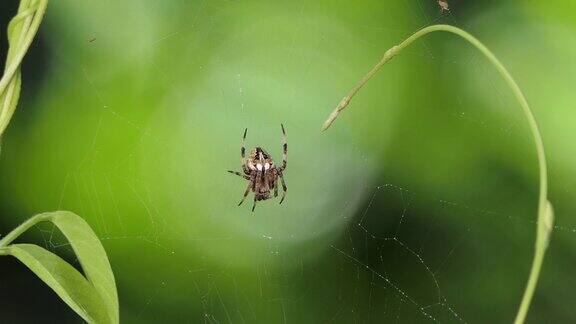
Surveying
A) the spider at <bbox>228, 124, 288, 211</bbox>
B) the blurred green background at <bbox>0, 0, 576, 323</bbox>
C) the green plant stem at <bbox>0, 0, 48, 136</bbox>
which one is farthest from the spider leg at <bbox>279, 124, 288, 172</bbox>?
Result: the green plant stem at <bbox>0, 0, 48, 136</bbox>

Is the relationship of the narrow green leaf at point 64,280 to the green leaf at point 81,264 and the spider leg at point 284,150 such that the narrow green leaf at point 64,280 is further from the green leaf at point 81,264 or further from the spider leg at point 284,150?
the spider leg at point 284,150

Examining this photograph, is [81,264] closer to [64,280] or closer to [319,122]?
[64,280]

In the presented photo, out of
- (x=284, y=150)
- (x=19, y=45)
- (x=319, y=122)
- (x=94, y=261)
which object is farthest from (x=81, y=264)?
(x=284, y=150)

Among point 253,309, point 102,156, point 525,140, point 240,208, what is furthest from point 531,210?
point 102,156

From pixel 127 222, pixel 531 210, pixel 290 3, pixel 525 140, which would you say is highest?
pixel 290 3

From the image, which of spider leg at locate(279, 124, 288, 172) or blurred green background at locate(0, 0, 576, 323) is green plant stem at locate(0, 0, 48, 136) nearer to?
blurred green background at locate(0, 0, 576, 323)

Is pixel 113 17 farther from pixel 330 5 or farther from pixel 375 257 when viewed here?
pixel 375 257
